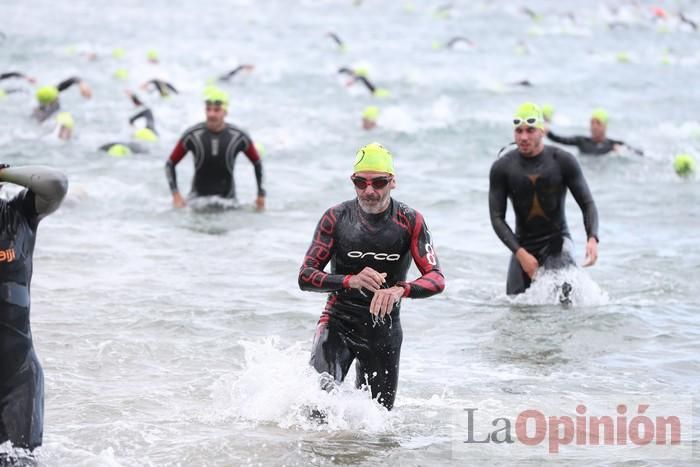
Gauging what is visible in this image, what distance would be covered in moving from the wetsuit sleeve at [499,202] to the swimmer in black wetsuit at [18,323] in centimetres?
482

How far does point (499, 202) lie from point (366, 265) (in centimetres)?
322

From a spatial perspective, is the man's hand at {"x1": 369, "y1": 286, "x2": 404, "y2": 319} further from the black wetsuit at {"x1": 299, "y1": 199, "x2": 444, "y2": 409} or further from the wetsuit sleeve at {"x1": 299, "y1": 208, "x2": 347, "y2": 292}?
the black wetsuit at {"x1": 299, "y1": 199, "x2": 444, "y2": 409}

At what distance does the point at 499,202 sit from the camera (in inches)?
367

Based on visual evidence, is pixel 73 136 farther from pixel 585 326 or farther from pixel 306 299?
pixel 585 326

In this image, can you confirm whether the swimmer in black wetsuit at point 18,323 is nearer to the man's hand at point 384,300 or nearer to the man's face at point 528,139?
the man's hand at point 384,300

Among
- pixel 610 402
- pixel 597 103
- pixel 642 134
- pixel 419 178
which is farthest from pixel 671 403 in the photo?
pixel 597 103

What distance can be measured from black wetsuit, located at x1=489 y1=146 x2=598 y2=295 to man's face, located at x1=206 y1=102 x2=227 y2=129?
456 centimetres

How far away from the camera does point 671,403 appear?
755cm

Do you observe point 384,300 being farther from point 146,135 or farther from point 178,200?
point 146,135

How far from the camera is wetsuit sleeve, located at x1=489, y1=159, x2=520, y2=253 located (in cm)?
919

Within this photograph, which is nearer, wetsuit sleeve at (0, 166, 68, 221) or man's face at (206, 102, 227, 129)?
wetsuit sleeve at (0, 166, 68, 221)

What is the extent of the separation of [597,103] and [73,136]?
12.8 m

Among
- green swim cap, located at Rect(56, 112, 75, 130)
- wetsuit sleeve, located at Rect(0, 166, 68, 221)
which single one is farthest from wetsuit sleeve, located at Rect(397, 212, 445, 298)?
green swim cap, located at Rect(56, 112, 75, 130)

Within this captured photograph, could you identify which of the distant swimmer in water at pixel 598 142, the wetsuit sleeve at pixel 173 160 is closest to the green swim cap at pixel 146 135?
the wetsuit sleeve at pixel 173 160
